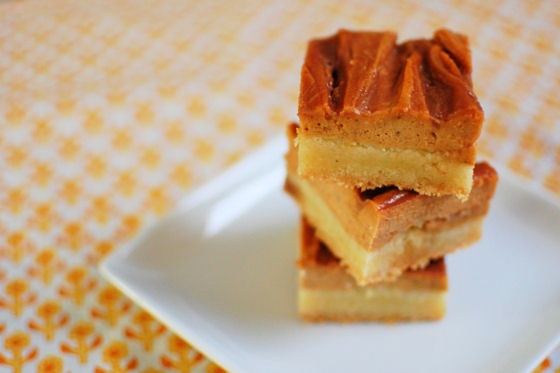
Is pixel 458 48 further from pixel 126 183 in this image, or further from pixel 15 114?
pixel 15 114

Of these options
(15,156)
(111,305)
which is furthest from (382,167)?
(15,156)

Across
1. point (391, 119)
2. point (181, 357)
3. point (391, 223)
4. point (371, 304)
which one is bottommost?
point (181, 357)

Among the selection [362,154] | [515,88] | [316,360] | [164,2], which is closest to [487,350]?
[316,360]

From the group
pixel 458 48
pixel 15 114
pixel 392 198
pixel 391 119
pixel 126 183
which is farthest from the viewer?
pixel 15 114

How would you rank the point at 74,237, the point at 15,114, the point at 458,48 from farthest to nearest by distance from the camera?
the point at 15,114, the point at 74,237, the point at 458,48

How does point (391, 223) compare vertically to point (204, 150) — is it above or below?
above

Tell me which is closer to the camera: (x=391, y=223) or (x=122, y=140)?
(x=391, y=223)

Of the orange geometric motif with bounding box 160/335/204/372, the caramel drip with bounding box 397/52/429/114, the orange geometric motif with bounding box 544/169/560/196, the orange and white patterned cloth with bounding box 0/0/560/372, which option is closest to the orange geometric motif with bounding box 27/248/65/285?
the orange and white patterned cloth with bounding box 0/0/560/372

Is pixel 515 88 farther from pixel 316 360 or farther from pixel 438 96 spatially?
pixel 316 360
